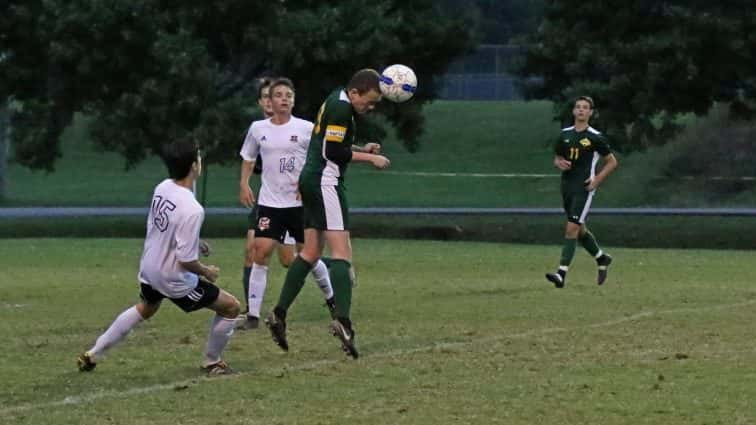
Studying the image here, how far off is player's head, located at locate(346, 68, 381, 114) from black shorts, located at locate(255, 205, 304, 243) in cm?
225

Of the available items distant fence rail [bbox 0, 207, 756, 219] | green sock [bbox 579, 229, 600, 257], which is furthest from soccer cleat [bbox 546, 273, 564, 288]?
distant fence rail [bbox 0, 207, 756, 219]

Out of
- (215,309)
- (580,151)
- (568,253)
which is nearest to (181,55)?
(580,151)

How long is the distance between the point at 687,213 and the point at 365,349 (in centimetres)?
2984

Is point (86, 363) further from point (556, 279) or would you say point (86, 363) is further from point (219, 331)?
point (556, 279)

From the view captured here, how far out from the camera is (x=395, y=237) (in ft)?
115

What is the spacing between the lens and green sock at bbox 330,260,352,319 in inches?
446

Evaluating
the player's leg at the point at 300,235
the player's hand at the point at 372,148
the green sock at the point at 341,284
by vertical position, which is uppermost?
the player's hand at the point at 372,148

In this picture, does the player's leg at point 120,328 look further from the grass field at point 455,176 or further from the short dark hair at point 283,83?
the grass field at point 455,176

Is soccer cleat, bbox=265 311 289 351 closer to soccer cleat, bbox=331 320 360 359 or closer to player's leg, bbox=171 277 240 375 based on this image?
soccer cleat, bbox=331 320 360 359

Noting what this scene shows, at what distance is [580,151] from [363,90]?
761cm

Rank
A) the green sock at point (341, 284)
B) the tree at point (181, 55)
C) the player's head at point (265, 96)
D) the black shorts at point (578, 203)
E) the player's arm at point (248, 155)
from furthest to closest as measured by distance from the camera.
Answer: the tree at point (181, 55) < the black shorts at point (578, 203) < the player's head at point (265, 96) < the player's arm at point (248, 155) < the green sock at point (341, 284)

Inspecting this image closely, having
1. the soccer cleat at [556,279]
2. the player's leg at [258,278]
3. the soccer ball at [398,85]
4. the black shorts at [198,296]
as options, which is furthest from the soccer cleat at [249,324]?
the soccer cleat at [556,279]

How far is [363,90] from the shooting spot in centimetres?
1135

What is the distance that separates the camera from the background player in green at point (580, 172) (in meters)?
18.4
